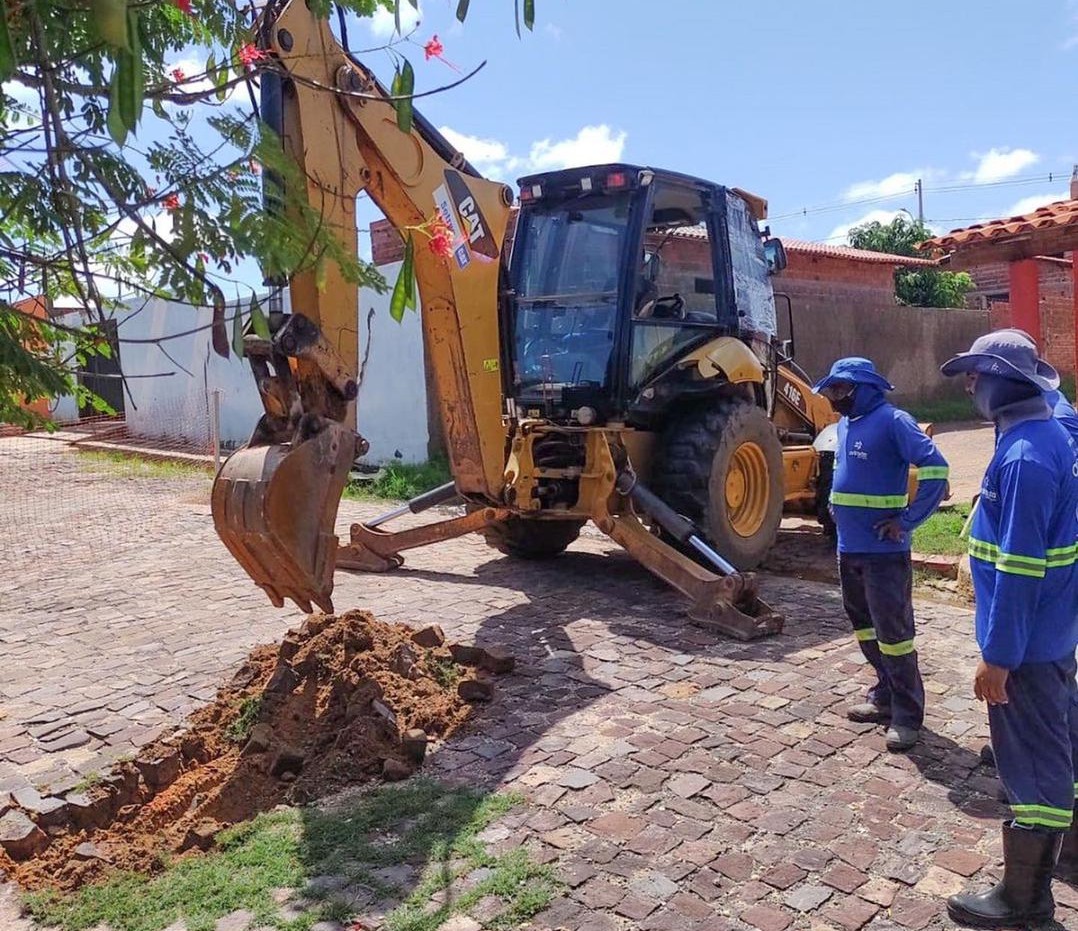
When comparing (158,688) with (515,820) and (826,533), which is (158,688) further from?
(826,533)

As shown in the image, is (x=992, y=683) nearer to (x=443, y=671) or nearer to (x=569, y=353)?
(x=443, y=671)

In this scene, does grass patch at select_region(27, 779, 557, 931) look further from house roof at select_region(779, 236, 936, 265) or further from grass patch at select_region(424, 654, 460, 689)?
house roof at select_region(779, 236, 936, 265)

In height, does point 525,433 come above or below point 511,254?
below

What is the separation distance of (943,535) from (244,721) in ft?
20.9

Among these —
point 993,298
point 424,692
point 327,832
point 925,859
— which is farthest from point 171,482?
point 993,298

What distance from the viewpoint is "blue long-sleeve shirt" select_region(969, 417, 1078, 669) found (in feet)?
10.3

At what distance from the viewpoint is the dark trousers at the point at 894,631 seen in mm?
4492

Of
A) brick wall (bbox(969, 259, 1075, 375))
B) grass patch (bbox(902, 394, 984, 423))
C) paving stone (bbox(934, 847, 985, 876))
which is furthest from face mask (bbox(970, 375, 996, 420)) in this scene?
grass patch (bbox(902, 394, 984, 423))

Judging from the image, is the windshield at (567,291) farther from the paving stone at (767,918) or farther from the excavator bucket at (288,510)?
the paving stone at (767,918)

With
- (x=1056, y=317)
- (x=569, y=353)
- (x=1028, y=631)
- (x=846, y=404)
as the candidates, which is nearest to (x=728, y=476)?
(x=569, y=353)

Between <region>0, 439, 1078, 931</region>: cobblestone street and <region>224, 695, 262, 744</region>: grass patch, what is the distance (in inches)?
16.5

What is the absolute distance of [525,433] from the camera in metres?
6.64

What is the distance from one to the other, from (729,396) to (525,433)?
1.62 meters

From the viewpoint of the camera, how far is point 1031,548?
313 cm
